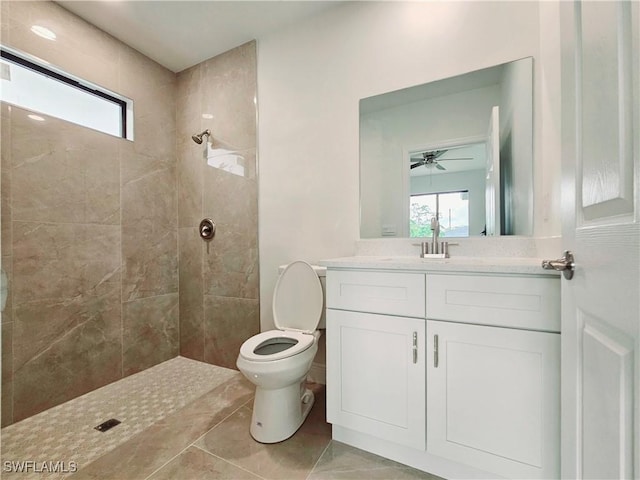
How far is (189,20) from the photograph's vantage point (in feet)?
6.36

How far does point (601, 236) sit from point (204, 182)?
2443 mm

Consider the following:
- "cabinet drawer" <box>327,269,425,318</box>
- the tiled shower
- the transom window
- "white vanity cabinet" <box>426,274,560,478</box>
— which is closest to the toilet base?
"cabinet drawer" <box>327,269,425,318</box>

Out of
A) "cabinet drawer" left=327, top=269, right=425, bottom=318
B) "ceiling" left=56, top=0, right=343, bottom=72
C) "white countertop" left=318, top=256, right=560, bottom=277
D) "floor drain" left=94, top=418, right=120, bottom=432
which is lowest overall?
"floor drain" left=94, top=418, right=120, bottom=432

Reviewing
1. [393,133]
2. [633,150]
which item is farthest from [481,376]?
[393,133]

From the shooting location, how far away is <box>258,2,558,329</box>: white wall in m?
1.46

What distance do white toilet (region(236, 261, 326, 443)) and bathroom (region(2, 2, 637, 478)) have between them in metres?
0.32

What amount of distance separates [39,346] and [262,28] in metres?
2.59

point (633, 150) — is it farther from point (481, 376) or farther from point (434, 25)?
point (434, 25)

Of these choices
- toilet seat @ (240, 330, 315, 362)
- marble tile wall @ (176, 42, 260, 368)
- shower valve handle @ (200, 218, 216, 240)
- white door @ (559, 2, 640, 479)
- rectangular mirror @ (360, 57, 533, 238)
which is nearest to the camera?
white door @ (559, 2, 640, 479)

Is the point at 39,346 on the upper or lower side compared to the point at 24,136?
lower

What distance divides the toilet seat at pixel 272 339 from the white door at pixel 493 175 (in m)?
1.16

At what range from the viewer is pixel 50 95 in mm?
1754

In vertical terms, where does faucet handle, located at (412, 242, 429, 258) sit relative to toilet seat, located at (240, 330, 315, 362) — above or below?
above

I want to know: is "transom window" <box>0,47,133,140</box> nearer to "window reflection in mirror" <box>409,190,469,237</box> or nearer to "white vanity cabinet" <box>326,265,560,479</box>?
"white vanity cabinet" <box>326,265,560,479</box>
